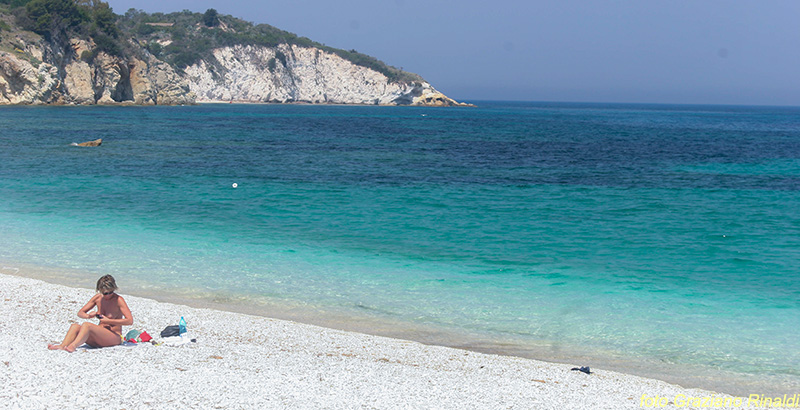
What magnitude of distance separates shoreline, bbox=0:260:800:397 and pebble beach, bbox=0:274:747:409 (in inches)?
18.5

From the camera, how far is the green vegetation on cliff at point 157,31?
260 ft

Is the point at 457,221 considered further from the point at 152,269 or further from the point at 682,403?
the point at 682,403

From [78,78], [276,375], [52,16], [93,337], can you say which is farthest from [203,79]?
[276,375]

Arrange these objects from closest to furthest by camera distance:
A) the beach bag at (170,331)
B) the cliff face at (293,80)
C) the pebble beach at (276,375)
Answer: the pebble beach at (276,375)
the beach bag at (170,331)
the cliff face at (293,80)

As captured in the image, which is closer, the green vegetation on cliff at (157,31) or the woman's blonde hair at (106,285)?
the woman's blonde hair at (106,285)

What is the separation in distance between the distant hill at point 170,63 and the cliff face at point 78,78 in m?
0.13

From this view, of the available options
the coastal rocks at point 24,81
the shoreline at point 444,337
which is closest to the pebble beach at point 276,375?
the shoreline at point 444,337

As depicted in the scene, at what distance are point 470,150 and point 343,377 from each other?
34.9 m

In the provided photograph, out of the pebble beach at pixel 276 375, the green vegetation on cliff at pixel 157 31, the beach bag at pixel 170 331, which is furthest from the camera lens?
the green vegetation on cliff at pixel 157 31

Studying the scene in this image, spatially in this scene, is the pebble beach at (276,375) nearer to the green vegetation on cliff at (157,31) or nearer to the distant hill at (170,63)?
the distant hill at (170,63)

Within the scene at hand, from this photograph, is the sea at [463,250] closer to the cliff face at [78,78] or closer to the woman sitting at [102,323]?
the woman sitting at [102,323]

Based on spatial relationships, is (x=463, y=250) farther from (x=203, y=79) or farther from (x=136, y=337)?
(x=203, y=79)

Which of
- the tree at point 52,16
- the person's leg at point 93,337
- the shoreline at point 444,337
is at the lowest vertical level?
the shoreline at point 444,337

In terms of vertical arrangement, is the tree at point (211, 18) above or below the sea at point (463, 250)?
above
